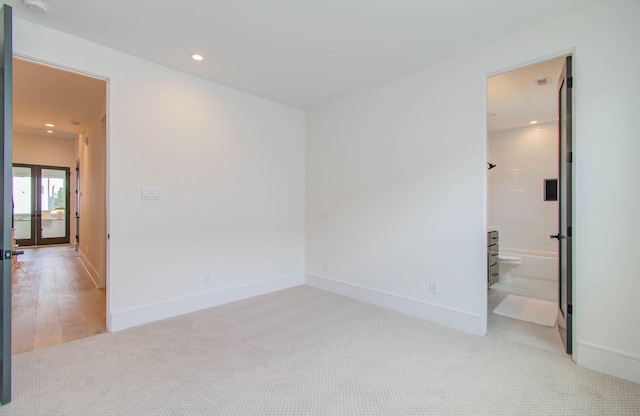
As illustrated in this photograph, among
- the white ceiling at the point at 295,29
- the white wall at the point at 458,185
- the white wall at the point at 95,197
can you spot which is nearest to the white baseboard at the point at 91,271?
the white wall at the point at 95,197

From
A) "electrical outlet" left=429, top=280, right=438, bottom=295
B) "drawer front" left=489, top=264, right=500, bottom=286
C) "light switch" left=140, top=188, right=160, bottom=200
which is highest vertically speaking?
"light switch" left=140, top=188, right=160, bottom=200

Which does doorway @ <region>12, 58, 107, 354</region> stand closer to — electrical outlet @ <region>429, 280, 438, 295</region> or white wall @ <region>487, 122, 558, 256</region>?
electrical outlet @ <region>429, 280, 438, 295</region>

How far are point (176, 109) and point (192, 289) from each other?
2072mm

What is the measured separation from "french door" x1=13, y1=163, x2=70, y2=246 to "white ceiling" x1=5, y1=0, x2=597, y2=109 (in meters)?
7.96

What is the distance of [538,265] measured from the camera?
16.5 ft

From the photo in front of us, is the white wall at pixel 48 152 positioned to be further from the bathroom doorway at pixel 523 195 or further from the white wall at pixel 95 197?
the bathroom doorway at pixel 523 195

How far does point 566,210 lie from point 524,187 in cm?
342

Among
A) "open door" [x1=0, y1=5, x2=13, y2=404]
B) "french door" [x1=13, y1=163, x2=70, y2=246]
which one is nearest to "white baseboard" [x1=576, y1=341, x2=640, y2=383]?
"open door" [x1=0, y1=5, x2=13, y2=404]

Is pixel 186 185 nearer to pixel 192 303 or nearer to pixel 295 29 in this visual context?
pixel 192 303

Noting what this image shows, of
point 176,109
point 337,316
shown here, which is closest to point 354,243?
point 337,316

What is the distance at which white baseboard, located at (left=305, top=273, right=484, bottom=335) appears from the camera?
2834mm

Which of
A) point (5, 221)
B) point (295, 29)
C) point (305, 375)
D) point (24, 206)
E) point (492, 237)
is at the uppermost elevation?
point (295, 29)

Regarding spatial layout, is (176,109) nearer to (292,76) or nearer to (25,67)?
(292,76)

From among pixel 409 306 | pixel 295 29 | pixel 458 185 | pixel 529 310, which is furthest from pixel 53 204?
pixel 529 310
